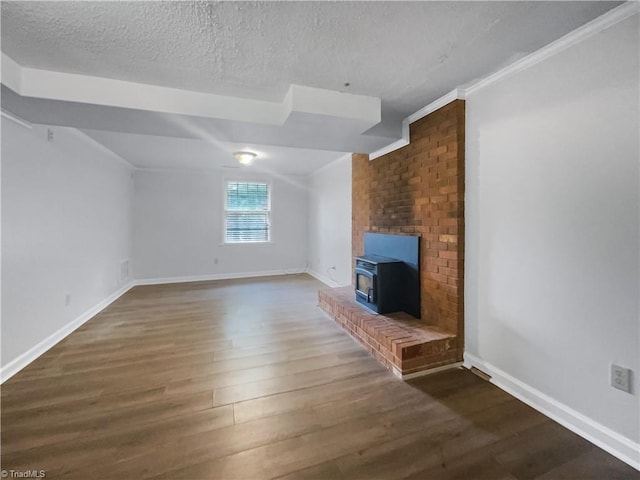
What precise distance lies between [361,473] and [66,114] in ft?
10.6

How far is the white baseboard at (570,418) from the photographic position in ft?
4.63

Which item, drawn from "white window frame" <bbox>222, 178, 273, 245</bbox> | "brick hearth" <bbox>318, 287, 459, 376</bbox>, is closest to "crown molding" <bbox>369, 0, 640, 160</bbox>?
"brick hearth" <bbox>318, 287, 459, 376</bbox>

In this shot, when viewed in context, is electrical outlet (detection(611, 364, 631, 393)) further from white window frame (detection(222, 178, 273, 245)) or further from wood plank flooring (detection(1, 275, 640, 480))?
white window frame (detection(222, 178, 273, 245))

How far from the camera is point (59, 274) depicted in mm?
2822

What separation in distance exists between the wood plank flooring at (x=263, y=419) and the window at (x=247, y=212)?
3.62m

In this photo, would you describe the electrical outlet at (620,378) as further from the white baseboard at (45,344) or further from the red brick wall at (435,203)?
the white baseboard at (45,344)

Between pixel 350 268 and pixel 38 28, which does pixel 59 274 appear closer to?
pixel 38 28

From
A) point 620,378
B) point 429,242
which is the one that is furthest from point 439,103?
point 620,378

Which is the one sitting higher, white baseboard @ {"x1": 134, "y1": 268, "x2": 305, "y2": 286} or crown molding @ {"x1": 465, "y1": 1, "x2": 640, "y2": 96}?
crown molding @ {"x1": 465, "y1": 1, "x2": 640, "y2": 96}

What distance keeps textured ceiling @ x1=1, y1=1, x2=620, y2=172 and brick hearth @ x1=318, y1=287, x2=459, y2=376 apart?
2.09m

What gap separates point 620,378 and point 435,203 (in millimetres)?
1620

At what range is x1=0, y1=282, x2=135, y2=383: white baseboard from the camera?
213cm

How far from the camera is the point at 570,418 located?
164cm

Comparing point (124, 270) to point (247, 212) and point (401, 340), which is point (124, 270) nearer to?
point (247, 212)
